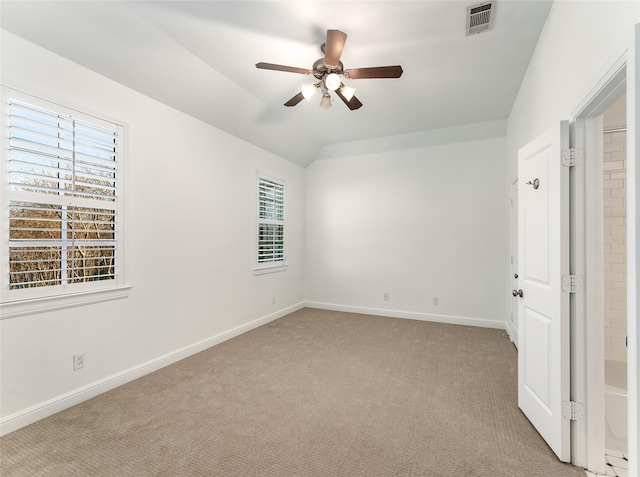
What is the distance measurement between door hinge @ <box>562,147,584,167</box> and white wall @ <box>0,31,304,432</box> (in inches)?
136

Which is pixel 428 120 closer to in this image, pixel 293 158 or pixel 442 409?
pixel 293 158

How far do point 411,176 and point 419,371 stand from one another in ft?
10.5

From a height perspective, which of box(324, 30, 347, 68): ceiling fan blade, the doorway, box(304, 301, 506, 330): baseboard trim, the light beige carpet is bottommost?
the light beige carpet

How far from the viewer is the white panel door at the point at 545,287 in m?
1.81

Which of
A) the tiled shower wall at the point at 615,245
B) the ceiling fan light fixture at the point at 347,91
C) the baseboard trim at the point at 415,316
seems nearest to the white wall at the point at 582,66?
the tiled shower wall at the point at 615,245

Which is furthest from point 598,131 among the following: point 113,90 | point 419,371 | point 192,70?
point 113,90

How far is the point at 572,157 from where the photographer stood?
5.94ft

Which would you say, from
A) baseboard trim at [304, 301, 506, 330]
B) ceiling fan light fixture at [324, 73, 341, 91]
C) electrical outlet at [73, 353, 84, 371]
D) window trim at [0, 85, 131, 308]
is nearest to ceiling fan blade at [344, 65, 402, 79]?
ceiling fan light fixture at [324, 73, 341, 91]

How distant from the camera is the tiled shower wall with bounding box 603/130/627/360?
3078 millimetres

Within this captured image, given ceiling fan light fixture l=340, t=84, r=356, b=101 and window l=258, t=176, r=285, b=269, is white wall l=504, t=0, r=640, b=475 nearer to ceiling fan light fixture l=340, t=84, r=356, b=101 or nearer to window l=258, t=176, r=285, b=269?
ceiling fan light fixture l=340, t=84, r=356, b=101

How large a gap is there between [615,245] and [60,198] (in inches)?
206

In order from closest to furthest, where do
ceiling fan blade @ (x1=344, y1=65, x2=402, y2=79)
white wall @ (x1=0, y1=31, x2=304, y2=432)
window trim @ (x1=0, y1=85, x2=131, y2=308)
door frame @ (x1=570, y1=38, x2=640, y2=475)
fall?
door frame @ (x1=570, y1=38, x2=640, y2=475)
window trim @ (x1=0, y1=85, x2=131, y2=308)
white wall @ (x1=0, y1=31, x2=304, y2=432)
ceiling fan blade @ (x1=344, y1=65, x2=402, y2=79)

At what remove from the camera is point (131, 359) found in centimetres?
286

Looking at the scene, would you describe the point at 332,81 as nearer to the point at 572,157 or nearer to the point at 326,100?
the point at 326,100
